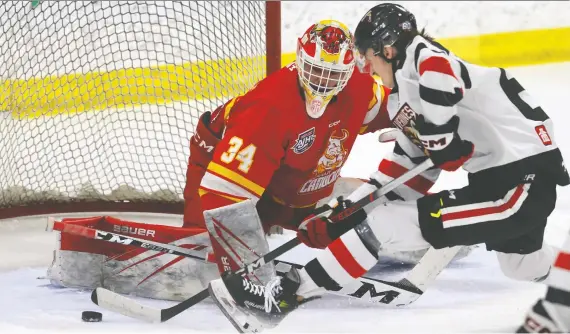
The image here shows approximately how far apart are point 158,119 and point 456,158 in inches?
67.7

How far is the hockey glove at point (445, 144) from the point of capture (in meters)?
2.41

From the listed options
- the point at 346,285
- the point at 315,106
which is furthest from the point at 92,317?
the point at 315,106

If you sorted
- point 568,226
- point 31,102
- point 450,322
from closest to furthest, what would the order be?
1. point 450,322
2. point 568,226
3. point 31,102

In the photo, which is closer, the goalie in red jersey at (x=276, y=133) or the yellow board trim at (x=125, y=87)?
the goalie in red jersey at (x=276, y=133)

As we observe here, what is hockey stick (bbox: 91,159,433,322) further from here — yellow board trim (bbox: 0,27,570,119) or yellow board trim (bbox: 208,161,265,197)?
yellow board trim (bbox: 0,27,570,119)

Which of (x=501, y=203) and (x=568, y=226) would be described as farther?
(x=568, y=226)

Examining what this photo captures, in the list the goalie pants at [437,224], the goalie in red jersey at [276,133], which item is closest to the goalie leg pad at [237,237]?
the goalie in red jersey at [276,133]

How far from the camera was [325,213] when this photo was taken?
281 centimetres

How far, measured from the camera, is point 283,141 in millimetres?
2797

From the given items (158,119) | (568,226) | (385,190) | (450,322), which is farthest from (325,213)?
(158,119)

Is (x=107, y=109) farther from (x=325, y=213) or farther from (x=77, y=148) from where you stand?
(x=325, y=213)

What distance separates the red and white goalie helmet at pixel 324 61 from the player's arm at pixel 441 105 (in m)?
0.29

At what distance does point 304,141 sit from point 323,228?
11.1 inches

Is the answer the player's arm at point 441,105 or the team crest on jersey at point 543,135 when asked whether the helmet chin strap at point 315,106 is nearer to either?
the player's arm at point 441,105
